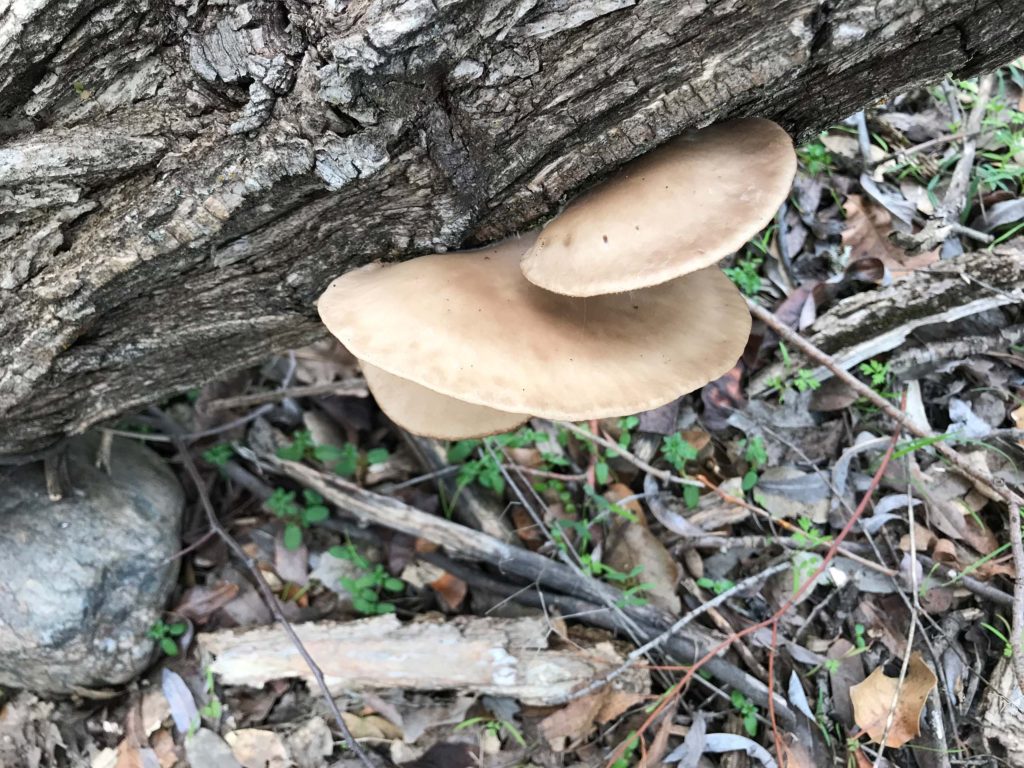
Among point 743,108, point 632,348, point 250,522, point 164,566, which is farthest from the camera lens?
point 250,522

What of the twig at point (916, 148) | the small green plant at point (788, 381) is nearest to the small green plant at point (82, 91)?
the small green plant at point (788, 381)

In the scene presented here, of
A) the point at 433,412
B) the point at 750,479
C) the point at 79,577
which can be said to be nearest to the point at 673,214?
the point at 433,412

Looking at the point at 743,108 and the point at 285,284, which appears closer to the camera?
the point at 743,108

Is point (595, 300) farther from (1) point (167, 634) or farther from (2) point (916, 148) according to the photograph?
(2) point (916, 148)

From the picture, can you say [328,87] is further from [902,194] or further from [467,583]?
[902,194]

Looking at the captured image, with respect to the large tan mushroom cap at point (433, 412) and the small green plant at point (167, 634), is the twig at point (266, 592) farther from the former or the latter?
the large tan mushroom cap at point (433, 412)

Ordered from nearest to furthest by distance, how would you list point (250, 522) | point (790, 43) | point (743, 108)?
point (790, 43)
point (743, 108)
point (250, 522)

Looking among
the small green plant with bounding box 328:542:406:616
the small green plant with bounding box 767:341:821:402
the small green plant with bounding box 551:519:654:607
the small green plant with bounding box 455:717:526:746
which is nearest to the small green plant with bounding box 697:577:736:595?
the small green plant with bounding box 551:519:654:607

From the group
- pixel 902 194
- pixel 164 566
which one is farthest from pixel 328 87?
pixel 902 194
